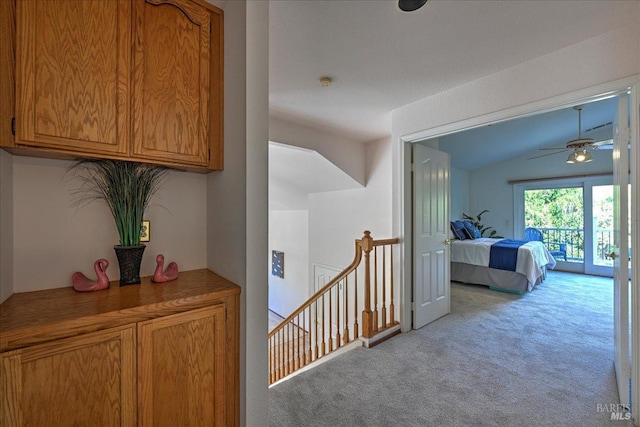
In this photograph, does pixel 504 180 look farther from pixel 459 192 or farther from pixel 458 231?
pixel 458 231

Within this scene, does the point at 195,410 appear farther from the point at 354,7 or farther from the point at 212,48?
the point at 354,7

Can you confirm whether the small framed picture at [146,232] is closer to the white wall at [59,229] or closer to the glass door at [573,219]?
the white wall at [59,229]

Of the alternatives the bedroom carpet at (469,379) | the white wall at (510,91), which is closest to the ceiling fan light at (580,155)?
the bedroom carpet at (469,379)

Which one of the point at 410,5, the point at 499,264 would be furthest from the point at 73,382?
the point at 499,264

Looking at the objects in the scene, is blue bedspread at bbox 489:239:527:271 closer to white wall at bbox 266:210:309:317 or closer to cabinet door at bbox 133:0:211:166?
white wall at bbox 266:210:309:317

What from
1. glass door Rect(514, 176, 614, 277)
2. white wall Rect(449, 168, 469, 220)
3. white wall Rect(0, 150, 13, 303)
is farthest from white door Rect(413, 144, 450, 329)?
glass door Rect(514, 176, 614, 277)

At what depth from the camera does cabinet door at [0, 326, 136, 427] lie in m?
0.84

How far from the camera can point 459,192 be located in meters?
7.09

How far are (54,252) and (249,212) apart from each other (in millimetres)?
878

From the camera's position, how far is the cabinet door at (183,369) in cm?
106

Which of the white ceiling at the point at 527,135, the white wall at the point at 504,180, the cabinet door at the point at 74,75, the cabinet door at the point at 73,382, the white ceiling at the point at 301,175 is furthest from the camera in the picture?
the white wall at the point at 504,180

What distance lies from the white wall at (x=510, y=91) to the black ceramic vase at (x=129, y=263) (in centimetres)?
234

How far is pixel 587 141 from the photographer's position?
3775mm

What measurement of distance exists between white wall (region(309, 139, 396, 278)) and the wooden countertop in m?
2.88
